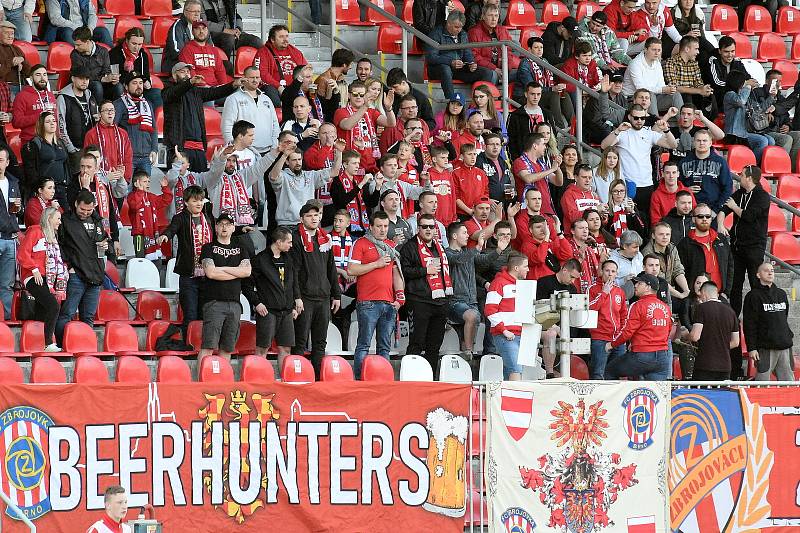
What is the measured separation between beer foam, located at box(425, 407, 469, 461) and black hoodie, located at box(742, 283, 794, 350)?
5122 mm

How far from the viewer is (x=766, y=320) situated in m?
17.4

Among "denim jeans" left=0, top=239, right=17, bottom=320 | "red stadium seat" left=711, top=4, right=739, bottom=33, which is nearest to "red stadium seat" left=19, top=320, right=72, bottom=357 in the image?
"denim jeans" left=0, top=239, right=17, bottom=320

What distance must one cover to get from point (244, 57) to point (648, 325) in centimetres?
679

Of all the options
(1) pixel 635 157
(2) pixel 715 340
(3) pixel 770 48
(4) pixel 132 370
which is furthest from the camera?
(3) pixel 770 48

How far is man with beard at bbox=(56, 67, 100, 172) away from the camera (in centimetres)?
1744

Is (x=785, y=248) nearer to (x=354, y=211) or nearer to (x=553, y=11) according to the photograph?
(x=553, y=11)

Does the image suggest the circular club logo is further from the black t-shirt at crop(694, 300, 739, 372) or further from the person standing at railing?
the person standing at railing

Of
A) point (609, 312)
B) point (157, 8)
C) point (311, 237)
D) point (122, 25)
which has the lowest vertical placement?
point (609, 312)

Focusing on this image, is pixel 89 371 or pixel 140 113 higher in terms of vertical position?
pixel 140 113

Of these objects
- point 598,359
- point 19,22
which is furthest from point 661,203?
point 19,22

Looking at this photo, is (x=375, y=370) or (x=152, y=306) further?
(x=152, y=306)

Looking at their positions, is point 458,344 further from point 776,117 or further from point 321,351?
point 776,117

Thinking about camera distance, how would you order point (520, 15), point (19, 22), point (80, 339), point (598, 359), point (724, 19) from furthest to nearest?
point (724, 19) → point (520, 15) → point (19, 22) → point (598, 359) → point (80, 339)

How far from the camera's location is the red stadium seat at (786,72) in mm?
23734
